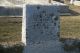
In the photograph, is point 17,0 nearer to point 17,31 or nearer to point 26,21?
point 17,31

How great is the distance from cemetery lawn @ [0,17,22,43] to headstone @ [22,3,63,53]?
0.91 meters

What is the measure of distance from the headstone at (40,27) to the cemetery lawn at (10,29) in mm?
905

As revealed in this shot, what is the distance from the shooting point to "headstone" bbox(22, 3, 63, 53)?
859 centimetres

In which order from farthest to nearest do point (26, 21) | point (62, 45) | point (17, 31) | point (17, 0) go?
point (17, 0), point (17, 31), point (62, 45), point (26, 21)

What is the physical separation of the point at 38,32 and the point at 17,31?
3.02 metres

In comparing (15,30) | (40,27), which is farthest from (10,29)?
(40,27)

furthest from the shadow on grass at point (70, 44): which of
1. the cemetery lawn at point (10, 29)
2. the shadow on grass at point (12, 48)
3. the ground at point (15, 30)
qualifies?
the cemetery lawn at point (10, 29)

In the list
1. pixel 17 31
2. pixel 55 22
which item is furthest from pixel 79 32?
pixel 55 22

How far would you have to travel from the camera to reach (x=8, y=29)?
39.5ft

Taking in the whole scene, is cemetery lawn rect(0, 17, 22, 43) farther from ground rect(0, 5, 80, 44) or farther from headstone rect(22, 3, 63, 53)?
headstone rect(22, 3, 63, 53)

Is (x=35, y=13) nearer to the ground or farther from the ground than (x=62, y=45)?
farther from the ground

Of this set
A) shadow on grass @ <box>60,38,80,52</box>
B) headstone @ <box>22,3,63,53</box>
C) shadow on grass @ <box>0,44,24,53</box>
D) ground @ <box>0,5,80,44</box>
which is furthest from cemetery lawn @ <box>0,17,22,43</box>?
shadow on grass @ <box>60,38,80,52</box>

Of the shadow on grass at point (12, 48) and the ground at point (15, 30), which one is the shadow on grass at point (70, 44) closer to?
the ground at point (15, 30)

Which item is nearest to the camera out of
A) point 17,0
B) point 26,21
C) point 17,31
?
point 26,21
